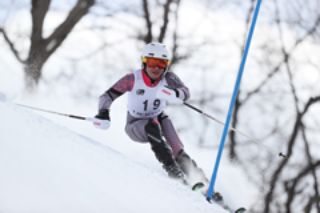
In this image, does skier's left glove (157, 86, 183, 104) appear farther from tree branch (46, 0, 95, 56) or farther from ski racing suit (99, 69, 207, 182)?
tree branch (46, 0, 95, 56)

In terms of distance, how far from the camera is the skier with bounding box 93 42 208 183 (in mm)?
5562

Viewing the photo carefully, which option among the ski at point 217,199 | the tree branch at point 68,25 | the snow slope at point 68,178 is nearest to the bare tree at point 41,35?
the tree branch at point 68,25

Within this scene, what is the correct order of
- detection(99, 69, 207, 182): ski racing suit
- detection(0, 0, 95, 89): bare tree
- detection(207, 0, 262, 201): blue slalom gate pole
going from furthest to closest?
detection(0, 0, 95, 89): bare tree
detection(99, 69, 207, 182): ski racing suit
detection(207, 0, 262, 201): blue slalom gate pole

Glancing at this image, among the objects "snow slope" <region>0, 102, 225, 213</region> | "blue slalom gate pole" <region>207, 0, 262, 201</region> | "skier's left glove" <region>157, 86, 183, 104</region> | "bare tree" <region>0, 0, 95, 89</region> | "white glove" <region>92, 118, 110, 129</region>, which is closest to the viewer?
"snow slope" <region>0, 102, 225, 213</region>

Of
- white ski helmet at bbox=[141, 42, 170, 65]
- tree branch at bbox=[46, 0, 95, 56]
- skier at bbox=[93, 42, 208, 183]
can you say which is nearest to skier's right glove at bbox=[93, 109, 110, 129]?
skier at bbox=[93, 42, 208, 183]

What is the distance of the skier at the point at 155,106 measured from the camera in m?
5.56

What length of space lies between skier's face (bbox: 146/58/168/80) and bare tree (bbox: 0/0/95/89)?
590 cm

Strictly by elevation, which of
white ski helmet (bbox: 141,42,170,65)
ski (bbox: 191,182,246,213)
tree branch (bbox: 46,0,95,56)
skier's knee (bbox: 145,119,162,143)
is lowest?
ski (bbox: 191,182,246,213)

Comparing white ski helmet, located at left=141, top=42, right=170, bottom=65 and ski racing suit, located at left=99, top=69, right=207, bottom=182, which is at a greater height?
white ski helmet, located at left=141, top=42, right=170, bottom=65

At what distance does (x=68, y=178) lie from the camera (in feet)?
12.1

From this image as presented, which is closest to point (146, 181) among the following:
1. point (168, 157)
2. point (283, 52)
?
point (168, 157)

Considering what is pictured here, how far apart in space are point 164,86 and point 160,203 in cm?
170

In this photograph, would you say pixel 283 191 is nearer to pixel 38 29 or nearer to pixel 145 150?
pixel 38 29

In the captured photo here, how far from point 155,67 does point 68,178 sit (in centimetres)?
229
